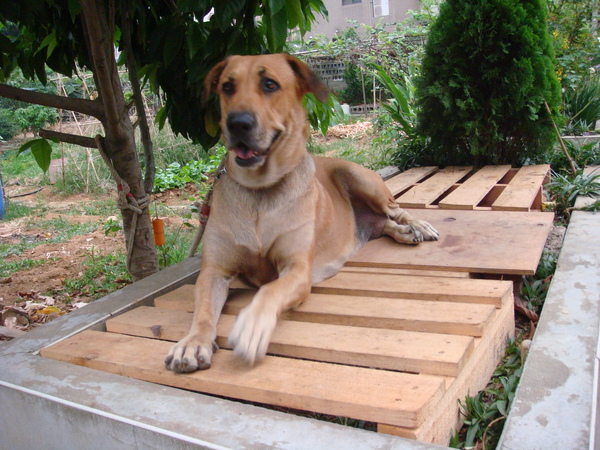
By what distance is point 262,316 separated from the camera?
2072 mm

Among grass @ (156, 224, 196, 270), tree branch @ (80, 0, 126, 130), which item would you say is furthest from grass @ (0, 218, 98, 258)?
tree branch @ (80, 0, 126, 130)

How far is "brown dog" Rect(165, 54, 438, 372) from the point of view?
7.66 feet

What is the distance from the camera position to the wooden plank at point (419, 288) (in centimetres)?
246

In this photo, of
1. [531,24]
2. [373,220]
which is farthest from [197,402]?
[531,24]

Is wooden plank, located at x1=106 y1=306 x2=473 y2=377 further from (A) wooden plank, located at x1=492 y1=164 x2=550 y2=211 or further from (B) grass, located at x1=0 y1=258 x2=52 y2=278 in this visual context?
(B) grass, located at x1=0 y1=258 x2=52 y2=278

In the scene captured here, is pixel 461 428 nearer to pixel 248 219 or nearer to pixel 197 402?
pixel 197 402

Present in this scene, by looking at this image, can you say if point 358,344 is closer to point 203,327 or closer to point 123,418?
point 203,327

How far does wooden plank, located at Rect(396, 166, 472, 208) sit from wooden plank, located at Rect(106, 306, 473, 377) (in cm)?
221

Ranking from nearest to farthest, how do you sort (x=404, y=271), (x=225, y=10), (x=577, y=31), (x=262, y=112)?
(x=225, y=10), (x=262, y=112), (x=404, y=271), (x=577, y=31)

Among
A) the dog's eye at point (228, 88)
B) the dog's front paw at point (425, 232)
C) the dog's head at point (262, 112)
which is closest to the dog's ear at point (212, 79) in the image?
the dog's head at point (262, 112)

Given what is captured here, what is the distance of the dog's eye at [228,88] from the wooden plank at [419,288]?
1073mm

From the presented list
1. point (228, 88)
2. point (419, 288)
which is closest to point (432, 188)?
point (419, 288)

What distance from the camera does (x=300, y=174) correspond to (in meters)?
2.84

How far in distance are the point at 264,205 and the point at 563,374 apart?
1497 millimetres
